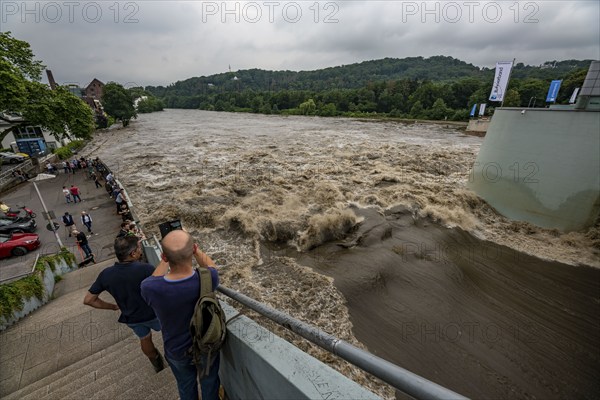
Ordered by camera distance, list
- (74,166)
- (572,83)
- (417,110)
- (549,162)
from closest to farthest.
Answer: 1. (549,162)
2. (74,166)
3. (572,83)
4. (417,110)

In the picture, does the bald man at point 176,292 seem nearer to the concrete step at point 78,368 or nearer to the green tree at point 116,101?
the concrete step at point 78,368

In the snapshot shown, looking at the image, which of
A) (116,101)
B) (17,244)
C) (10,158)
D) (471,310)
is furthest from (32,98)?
(116,101)

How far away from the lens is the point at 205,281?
2213mm

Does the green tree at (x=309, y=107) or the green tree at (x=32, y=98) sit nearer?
the green tree at (x=32, y=98)

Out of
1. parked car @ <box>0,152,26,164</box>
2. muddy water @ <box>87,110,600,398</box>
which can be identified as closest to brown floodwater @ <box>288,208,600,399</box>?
muddy water @ <box>87,110,600,398</box>

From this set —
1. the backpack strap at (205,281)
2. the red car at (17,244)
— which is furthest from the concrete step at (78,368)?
the red car at (17,244)

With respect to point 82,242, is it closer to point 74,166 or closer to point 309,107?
point 74,166

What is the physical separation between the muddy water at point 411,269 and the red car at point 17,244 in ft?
13.8

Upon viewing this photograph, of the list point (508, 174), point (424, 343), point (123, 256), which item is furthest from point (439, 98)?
point (123, 256)

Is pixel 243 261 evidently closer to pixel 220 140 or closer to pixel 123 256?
pixel 123 256

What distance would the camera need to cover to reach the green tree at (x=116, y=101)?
58.9 m

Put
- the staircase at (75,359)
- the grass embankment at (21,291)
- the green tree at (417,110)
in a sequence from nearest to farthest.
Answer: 1. the staircase at (75,359)
2. the grass embankment at (21,291)
3. the green tree at (417,110)

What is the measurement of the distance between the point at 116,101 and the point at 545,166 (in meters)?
73.6

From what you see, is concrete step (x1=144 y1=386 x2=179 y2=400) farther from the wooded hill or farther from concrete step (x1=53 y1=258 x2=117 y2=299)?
the wooded hill
